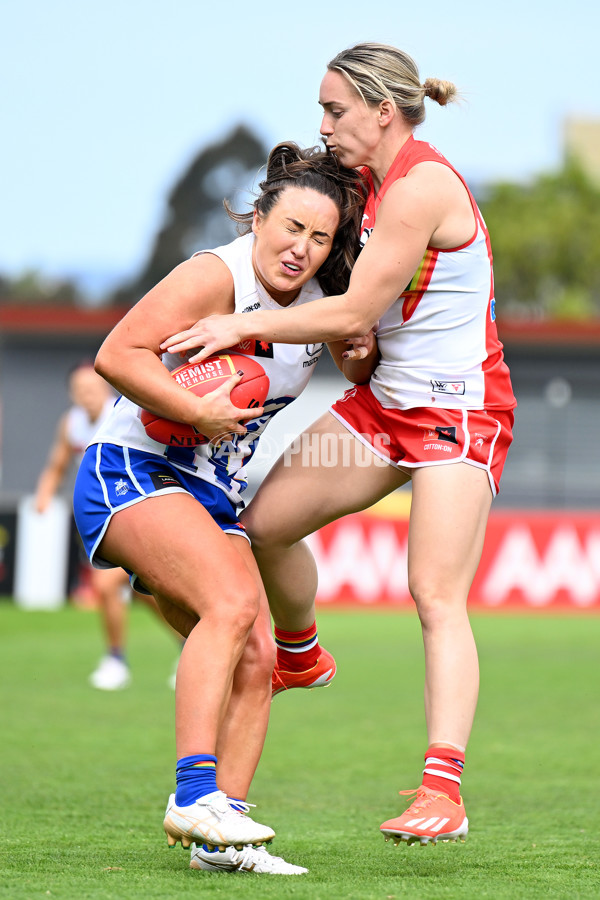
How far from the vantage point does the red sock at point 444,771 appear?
364cm

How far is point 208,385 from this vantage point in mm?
3691

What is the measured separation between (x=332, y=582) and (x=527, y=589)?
239 cm

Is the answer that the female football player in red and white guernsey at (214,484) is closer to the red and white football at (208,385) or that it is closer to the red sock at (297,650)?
the red and white football at (208,385)

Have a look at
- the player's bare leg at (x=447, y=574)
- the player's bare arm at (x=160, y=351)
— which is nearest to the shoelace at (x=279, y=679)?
the player's bare leg at (x=447, y=574)

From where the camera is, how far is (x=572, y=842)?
4141 millimetres

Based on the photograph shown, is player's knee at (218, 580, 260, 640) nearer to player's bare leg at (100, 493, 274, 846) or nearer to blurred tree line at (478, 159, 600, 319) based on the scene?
player's bare leg at (100, 493, 274, 846)

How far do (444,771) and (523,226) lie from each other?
155 ft

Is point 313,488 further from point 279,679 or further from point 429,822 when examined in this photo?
point 429,822

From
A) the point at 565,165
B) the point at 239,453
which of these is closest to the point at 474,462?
the point at 239,453

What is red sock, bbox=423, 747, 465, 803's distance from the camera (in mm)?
3643

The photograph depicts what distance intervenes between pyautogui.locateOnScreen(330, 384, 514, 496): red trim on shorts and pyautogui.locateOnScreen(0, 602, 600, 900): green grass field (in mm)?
1256

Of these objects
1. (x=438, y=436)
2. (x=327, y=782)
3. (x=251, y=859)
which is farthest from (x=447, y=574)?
(x=327, y=782)

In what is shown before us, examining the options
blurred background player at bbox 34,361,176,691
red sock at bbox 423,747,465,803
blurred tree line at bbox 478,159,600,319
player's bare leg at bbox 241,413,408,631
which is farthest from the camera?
blurred tree line at bbox 478,159,600,319

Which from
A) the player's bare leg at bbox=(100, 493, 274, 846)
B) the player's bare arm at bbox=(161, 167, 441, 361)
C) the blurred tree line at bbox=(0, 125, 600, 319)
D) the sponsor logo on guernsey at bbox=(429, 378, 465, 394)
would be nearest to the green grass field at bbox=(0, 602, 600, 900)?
the player's bare leg at bbox=(100, 493, 274, 846)
